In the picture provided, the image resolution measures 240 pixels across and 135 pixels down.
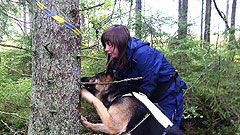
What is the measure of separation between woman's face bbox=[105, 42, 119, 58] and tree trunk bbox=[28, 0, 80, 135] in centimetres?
35

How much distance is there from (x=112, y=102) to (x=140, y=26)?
320 centimetres

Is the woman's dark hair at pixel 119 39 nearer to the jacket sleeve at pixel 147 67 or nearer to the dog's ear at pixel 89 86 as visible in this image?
A: the jacket sleeve at pixel 147 67

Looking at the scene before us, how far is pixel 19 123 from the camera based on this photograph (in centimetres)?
433

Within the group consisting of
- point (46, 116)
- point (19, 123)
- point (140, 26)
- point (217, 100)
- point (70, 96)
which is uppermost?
point (140, 26)

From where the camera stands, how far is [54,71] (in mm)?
2074

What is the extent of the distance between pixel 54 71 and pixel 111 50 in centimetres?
59

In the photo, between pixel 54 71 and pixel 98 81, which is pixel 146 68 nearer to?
pixel 98 81

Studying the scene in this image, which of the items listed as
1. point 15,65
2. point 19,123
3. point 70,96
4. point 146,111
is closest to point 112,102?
point 146,111

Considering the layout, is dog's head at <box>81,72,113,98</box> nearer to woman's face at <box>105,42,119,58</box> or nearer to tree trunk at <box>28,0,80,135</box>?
woman's face at <box>105,42,119,58</box>

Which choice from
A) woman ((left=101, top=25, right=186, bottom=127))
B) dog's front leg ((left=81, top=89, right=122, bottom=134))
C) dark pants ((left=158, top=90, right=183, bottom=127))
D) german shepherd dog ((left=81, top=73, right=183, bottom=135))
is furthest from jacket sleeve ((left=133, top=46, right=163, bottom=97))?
dog's front leg ((left=81, top=89, right=122, bottom=134))

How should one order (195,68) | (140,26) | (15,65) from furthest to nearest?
1. (15,65)
2. (140,26)
3. (195,68)

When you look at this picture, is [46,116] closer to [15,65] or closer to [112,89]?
[112,89]

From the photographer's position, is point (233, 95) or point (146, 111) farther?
point (233, 95)

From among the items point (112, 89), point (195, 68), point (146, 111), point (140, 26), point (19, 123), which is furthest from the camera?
point (140, 26)
